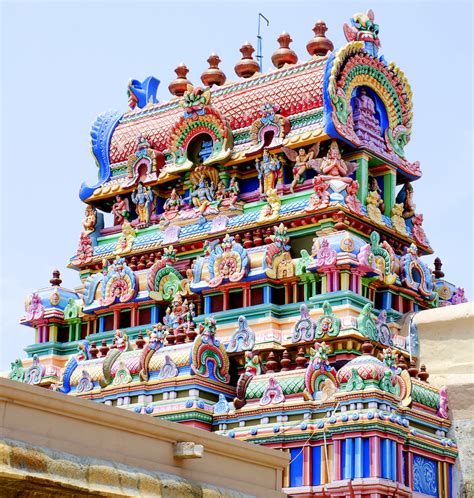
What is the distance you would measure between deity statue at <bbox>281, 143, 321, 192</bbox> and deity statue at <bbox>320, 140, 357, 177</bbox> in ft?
1.31

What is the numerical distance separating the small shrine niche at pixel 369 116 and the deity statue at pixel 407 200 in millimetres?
1467

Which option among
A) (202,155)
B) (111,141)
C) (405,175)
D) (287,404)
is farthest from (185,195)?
(287,404)

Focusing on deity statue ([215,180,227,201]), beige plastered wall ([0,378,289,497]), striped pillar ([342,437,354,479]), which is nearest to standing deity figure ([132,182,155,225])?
deity statue ([215,180,227,201])

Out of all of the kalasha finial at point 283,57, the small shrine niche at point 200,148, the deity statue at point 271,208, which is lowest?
the deity statue at point 271,208

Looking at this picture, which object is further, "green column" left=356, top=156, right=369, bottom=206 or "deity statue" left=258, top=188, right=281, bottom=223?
"green column" left=356, top=156, right=369, bottom=206

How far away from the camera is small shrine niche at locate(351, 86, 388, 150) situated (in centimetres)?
2998

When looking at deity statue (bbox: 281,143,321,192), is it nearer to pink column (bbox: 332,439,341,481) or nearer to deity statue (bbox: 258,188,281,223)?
deity statue (bbox: 258,188,281,223)

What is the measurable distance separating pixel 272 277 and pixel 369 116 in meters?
5.07

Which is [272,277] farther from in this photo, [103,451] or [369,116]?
[103,451]

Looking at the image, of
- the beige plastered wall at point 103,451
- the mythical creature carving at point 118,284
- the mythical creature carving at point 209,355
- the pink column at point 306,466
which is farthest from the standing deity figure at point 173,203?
the beige plastered wall at point 103,451

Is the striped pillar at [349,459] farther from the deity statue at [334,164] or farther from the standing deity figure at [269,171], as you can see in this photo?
the standing deity figure at [269,171]

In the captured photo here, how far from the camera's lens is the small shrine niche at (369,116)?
98.4 ft

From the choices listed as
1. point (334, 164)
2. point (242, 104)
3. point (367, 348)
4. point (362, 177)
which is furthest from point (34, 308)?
point (367, 348)

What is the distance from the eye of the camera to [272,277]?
91.7 ft
